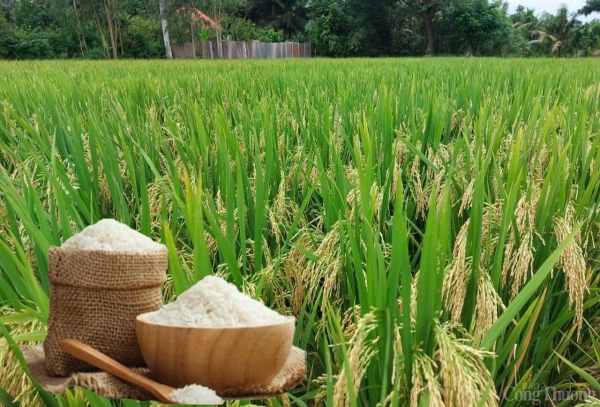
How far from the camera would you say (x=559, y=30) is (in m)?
37.1

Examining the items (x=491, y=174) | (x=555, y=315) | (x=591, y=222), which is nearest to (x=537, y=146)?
(x=491, y=174)

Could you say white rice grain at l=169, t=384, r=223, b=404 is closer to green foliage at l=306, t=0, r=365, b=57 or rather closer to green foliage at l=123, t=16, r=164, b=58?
green foliage at l=123, t=16, r=164, b=58

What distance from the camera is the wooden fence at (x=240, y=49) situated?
Result: 27609 mm

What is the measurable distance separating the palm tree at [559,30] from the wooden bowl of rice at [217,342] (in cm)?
4034

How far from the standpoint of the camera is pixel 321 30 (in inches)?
1234

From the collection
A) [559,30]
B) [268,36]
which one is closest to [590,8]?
[559,30]

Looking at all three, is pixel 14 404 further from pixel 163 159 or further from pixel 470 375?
pixel 163 159

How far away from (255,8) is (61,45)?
15.2 meters

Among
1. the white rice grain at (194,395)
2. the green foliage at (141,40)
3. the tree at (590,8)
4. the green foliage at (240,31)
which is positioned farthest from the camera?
the tree at (590,8)

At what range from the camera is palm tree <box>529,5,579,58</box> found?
36500mm

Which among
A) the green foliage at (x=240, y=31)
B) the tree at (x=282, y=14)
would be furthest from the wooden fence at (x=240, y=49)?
the tree at (x=282, y=14)

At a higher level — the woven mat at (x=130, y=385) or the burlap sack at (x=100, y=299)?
the burlap sack at (x=100, y=299)

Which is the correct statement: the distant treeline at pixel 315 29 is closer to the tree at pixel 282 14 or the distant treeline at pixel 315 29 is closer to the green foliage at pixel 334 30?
the green foliage at pixel 334 30

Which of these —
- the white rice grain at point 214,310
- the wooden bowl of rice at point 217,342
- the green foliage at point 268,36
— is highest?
the green foliage at point 268,36
